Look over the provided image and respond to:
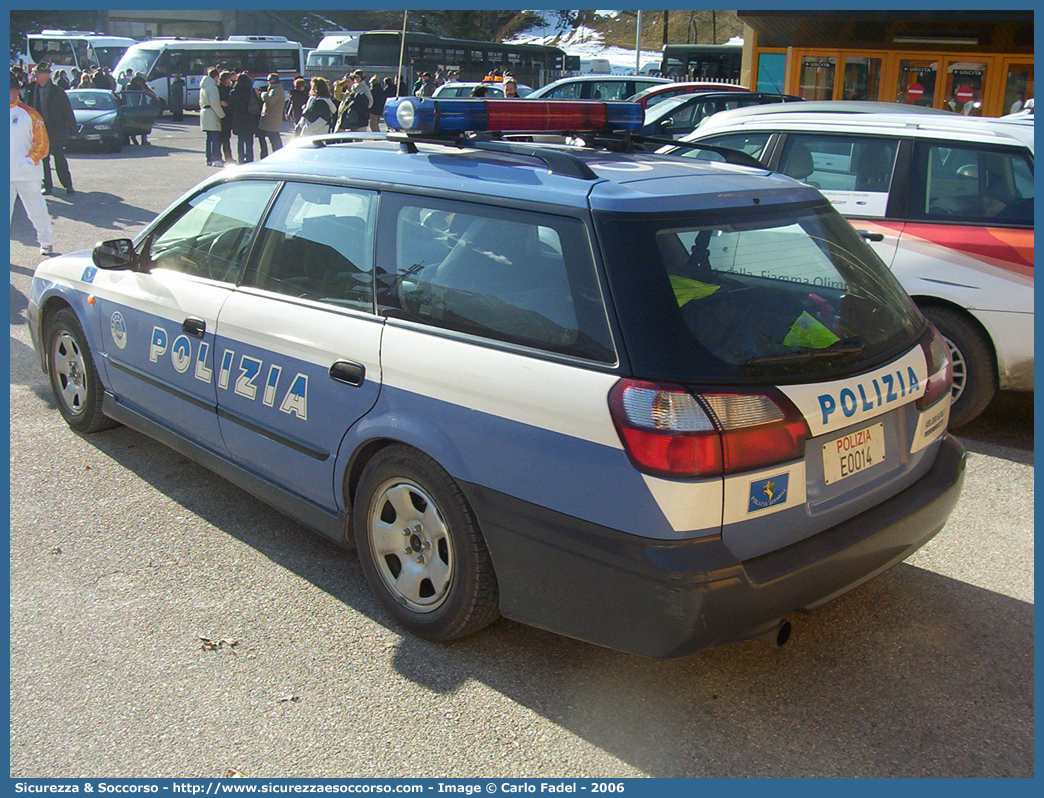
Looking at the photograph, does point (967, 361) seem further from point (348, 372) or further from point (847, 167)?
point (348, 372)

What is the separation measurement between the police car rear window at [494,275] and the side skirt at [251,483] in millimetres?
874

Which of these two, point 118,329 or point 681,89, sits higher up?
point 681,89

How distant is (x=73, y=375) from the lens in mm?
5148

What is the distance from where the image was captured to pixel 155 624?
11.2 feet

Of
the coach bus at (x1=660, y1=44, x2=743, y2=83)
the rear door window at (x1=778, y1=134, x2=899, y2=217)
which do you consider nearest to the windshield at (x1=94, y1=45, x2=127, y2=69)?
the coach bus at (x1=660, y1=44, x2=743, y2=83)

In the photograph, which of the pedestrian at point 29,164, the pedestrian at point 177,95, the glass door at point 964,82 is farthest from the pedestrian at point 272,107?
the pedestrian at point 177,95

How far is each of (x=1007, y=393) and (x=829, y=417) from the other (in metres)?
4.32

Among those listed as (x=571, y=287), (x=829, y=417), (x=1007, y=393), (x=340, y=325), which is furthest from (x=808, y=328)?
(x=1007, y=393)

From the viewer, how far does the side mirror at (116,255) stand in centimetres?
454

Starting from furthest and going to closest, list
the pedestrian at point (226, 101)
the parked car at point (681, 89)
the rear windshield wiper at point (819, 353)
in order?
the pedestrian at point (226, 101) < the parked car at point (681, 89) < the rear windshield wiper at point (819, 353)

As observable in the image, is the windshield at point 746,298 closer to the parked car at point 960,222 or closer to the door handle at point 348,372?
the door handle at point 348,372

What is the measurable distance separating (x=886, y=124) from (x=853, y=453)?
3.49 m

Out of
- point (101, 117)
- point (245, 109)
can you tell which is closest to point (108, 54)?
point (101, 117)

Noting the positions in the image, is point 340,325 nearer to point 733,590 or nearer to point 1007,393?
point 733,590
